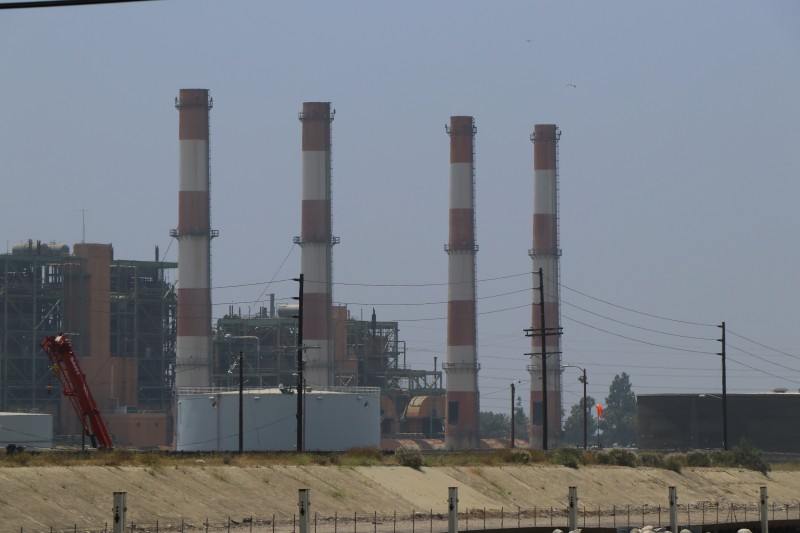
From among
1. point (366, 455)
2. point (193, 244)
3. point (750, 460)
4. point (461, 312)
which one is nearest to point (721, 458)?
point (750, 460)

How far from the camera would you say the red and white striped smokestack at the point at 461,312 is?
90250 mm

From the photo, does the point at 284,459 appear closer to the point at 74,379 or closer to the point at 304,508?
the point at 74,379

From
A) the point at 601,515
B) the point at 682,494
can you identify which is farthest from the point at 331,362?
the point at 601,515

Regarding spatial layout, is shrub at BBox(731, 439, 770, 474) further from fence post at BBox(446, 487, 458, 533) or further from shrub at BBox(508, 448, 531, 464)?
fence post at BBox(446, 487, 458, 533)

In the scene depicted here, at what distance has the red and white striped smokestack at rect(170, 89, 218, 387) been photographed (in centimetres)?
8381

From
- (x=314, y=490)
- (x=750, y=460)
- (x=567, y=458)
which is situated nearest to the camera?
(x=314, y=490)

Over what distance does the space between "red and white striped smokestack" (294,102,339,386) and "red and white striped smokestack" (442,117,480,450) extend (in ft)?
25.9

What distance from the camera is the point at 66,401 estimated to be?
84.9 m

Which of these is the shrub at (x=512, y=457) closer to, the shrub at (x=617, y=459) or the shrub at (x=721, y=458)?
the shrub at (x=617, y=459)

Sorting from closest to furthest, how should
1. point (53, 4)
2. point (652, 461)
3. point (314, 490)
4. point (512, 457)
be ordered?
point (53, 4)
point (314, 490)
point (512, 457)
point (652, 461)

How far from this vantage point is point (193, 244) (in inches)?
3351

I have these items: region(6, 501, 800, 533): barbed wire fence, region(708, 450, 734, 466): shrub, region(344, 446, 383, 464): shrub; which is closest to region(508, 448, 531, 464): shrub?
region(344, 446, 383, 464): shrub

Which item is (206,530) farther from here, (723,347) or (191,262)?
(191,262)

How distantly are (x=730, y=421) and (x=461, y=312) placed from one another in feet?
63.8
